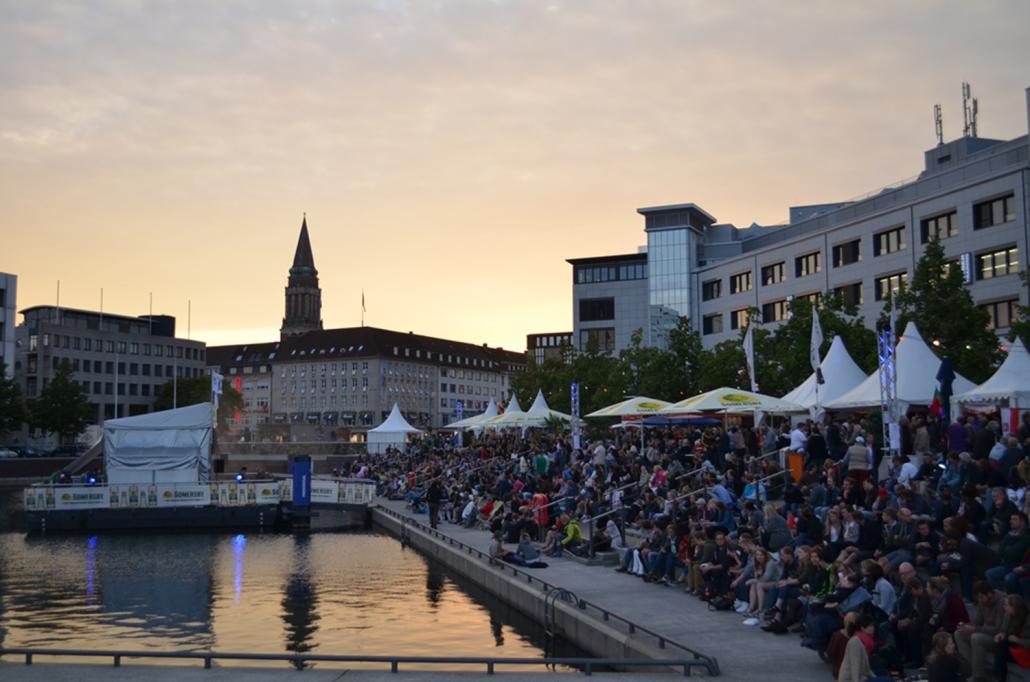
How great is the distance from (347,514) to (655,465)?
2557cm

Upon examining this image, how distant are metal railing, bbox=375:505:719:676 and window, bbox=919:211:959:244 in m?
37.9

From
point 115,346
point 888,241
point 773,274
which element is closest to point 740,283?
point 773,274

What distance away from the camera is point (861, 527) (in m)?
16.4

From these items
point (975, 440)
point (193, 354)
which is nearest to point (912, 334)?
point (975, 440)

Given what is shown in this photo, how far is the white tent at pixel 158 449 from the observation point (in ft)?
144

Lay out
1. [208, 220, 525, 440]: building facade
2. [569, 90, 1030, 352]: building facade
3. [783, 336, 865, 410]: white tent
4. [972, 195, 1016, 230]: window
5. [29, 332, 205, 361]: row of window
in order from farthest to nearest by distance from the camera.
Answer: [208, 220, 525, 440]: building facade, [29, 332, 205, 361]: row of window, [569, 90, 1030, 352]: building facade, [972, 195, 1016, 230]: window, [783, 336, 865, 410]: white tent

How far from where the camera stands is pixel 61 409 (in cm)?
9919

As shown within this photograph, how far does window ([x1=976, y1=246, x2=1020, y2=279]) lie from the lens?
52.9m

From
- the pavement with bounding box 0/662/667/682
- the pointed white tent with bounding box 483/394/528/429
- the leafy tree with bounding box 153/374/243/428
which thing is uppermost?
the leafy tree with bounding box 153/374/243/428

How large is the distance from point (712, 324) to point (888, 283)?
2564cm

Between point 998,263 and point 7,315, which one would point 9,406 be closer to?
point 7,315

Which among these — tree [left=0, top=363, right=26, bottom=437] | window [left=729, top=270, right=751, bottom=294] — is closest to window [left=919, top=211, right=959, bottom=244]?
window [left=729, top=270, right=751, bottom=294]

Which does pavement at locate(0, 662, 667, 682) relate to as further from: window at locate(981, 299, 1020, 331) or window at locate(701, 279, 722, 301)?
window at locate(701, 279, 722, 301)

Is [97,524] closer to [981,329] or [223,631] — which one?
[223,631]
